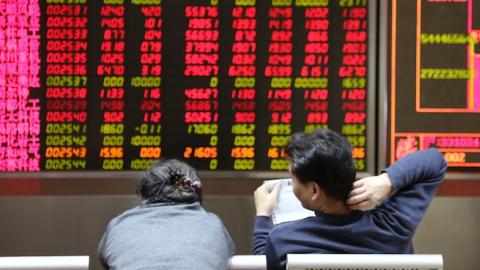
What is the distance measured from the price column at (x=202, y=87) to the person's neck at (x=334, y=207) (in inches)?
53.2

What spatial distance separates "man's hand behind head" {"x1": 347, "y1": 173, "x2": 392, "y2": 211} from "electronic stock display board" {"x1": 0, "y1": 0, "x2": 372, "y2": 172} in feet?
4.33

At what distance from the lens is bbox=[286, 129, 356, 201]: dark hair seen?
1.33 meters

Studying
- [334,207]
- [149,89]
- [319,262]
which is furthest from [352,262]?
[149,89]

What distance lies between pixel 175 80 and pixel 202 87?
0.12 meters

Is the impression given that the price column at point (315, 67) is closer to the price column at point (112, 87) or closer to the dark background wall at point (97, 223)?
the dark background wall at point (97, 223)

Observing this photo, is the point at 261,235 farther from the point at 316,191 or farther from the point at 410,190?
the point at 410,190

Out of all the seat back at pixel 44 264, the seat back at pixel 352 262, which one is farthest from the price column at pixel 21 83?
the seat back at pixel 352 262

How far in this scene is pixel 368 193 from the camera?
→ 4.41 feet

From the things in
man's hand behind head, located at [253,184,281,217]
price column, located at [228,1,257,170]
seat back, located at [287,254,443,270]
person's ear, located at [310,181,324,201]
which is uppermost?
price column, located at [228,1,257,170]

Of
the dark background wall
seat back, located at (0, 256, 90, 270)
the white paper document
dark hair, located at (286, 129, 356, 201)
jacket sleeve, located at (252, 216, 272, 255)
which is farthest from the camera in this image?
the dark background wall

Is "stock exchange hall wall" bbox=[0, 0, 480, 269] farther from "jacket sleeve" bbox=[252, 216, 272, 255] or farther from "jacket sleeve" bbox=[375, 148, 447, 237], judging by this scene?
"jacket sleeve" bbox=[375, 148, 447, 237]

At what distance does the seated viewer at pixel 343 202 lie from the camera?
52.9 inches

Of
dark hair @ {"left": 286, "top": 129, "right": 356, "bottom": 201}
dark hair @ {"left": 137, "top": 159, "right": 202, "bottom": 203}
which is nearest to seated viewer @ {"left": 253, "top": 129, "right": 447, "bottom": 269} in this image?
dark hair @ {"left": 286, "top": 129, "right": 356, "bottom": 201}

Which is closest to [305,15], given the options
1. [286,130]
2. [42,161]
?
[286,130]
